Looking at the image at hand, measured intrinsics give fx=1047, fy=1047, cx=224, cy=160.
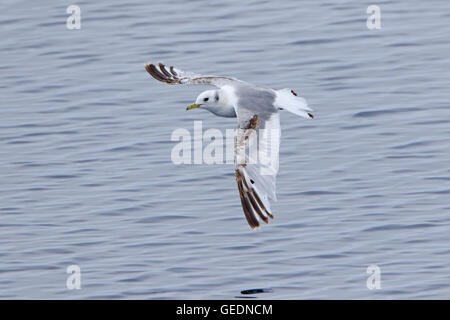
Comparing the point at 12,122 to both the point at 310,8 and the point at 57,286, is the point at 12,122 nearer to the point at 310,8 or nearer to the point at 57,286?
the point at 57,286

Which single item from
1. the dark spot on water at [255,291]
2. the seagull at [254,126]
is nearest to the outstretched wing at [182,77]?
the seagull at [254,126]

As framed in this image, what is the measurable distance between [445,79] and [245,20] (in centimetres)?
628

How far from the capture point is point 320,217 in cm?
1317

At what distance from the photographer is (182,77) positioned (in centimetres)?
1519

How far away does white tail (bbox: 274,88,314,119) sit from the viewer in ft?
41.3

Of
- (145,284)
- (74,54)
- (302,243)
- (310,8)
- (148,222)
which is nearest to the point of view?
(145,284)

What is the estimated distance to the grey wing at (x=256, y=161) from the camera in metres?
11.4

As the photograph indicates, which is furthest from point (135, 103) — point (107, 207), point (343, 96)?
point (107, 207)

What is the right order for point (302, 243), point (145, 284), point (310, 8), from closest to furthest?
point (145, 284) < point (302, 243) < point (310, 8)

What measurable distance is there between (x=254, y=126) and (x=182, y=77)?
3201 millimetres

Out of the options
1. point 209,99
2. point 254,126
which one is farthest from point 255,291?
point 209,99

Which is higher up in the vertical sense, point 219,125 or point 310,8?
point 310,8

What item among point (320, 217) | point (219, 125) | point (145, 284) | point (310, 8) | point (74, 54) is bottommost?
point (145, 284)

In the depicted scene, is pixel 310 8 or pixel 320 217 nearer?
pixel 320 217
